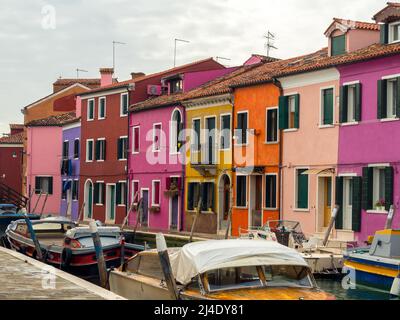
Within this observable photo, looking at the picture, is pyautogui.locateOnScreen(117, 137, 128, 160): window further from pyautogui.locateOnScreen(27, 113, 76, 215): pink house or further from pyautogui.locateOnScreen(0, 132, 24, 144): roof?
pyautogui.locateOnScreen(0, 132, 24, 144): roof

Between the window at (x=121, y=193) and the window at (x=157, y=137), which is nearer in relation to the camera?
the window at (x=157, y=137)

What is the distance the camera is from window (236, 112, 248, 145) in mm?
29125

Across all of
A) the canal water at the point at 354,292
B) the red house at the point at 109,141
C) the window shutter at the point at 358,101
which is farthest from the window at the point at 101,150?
the canal water at the point at 354,292

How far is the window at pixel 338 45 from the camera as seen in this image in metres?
25.9

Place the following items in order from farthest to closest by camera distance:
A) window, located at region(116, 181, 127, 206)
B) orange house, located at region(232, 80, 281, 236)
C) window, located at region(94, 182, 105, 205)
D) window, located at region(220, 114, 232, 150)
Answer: window, located at region(94, 182, 105, 205) → window, located at region(116, 181, 127, 206) → window, located at region(220, 114, 232, 150) → orange house, located at region(232, 80, 281, 236)

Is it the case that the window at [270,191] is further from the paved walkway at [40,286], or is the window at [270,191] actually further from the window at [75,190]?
the window at [75,190]

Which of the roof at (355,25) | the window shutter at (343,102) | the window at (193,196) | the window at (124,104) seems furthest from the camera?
the window at (124,104)

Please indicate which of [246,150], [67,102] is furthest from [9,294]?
[67,102]

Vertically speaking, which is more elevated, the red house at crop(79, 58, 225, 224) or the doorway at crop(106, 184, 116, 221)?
the red house at crop(79, 58, 225, 224)

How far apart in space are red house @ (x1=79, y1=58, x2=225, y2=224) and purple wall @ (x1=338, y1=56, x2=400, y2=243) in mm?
15730

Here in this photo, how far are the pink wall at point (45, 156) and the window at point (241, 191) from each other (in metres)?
21.7

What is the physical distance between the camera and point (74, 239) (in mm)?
21828

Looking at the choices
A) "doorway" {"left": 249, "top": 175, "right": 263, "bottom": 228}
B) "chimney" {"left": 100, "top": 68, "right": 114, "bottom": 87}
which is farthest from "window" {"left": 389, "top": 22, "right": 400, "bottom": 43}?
"chimney" {"left": 100, "top": 68, "right": 114, "bottom": 87}

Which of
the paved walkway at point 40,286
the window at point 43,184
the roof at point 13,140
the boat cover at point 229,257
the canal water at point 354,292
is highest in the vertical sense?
the roof at point 13,140
